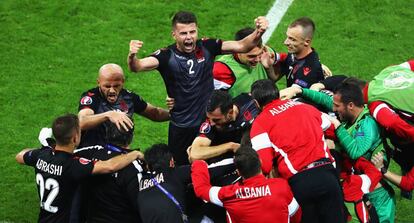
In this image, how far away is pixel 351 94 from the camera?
718 centimetres

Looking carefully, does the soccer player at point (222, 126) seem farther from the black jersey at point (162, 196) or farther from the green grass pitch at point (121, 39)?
the green grass pitch at point (121, 39)

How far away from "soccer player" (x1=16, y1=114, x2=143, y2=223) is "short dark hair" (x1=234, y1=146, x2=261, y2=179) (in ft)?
3.40

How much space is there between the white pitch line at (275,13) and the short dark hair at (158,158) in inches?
246

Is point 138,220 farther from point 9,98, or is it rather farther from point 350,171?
point 9,98

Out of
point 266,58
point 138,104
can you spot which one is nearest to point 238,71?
point 266,58

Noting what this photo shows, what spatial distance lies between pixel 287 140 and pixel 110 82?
2.11 meters

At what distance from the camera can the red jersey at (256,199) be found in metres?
6.23

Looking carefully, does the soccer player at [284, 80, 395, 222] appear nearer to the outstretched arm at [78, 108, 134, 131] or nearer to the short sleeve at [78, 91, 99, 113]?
the outstretched arm at [78, 108, 134, 131]

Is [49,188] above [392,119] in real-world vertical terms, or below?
below

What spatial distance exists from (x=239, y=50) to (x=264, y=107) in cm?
135

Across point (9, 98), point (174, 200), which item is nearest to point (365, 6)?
point (9, 98)

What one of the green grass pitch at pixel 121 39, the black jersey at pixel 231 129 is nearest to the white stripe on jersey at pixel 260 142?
the black jersey at pixel 231 129

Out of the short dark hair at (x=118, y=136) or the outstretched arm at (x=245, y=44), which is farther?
the outstretched arm at (x=245, y=44)

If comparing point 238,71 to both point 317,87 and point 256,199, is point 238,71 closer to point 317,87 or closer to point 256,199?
point 317,87
